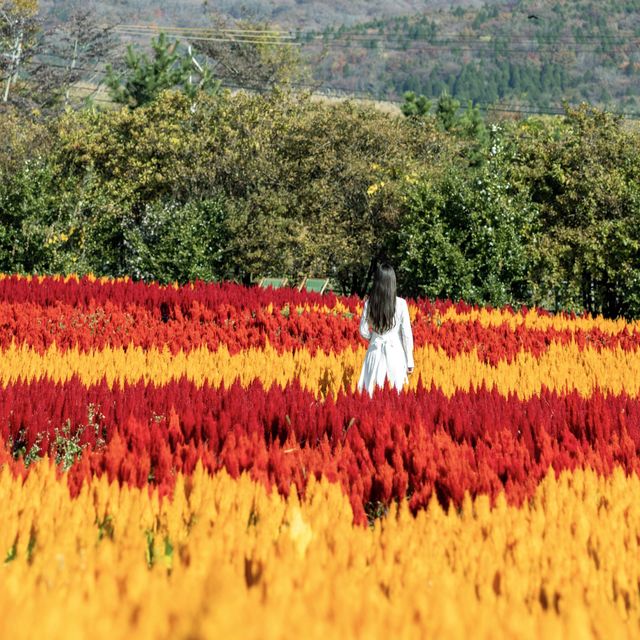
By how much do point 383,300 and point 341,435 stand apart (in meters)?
2.33

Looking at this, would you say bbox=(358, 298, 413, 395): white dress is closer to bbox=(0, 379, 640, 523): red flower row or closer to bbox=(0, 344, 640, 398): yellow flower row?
bbox=(0, 344, 640, 398): yellow flower row

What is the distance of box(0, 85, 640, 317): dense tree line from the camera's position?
21.0m

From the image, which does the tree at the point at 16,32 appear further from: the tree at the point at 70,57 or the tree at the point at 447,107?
the tree at the point at 447,107

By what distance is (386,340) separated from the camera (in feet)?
26.1

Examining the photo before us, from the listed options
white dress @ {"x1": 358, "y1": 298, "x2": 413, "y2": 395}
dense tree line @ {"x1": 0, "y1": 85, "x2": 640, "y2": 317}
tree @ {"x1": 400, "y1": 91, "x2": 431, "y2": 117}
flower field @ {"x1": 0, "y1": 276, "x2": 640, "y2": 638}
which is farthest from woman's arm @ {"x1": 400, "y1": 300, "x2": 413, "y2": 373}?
tree @ {"x1": 400, "y1": 91, "x2": 431, "y2": 117}

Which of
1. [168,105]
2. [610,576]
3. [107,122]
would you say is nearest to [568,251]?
[168,105]

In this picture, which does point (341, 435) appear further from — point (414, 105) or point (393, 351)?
point (414, 105)

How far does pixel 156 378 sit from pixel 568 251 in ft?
46.8

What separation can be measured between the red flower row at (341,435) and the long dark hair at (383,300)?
3.34 ft

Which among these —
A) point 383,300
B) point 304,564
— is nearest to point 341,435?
point 383,300

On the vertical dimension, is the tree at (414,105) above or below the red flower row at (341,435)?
below

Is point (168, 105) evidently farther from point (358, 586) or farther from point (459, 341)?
point (358, 586)

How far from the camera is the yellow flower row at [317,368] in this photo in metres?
8.78

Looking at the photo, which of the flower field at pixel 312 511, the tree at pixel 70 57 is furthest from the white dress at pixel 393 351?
the tree at pixel 70 57
